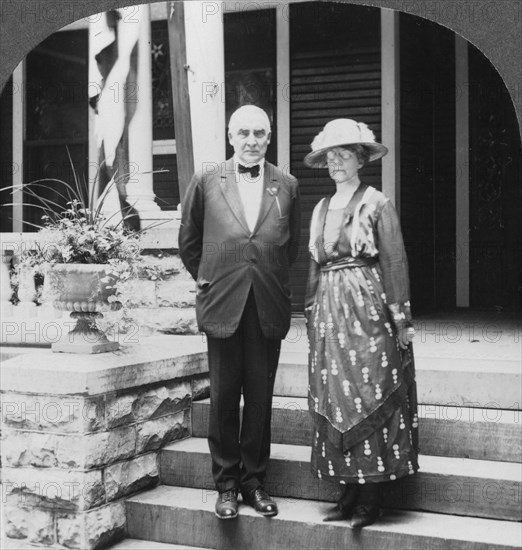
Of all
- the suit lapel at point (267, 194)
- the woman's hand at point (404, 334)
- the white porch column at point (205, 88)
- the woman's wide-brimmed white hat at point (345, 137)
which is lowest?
the woman's hand at point (404, 334)

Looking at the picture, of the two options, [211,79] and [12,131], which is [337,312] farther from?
[12,131]

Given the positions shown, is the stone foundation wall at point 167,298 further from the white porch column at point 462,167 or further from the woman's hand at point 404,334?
the white porch column at point 462,167

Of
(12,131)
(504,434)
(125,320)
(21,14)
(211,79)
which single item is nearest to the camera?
(21,14)

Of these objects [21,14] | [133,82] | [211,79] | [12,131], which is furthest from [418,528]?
[12,131]

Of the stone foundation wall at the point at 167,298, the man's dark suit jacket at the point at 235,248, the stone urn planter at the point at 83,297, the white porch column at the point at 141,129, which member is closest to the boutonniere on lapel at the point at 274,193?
the man's dark suit jacket at the point at 235,248

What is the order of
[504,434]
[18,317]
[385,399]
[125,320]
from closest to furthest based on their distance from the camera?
[385,399], [504,434], [125,320], [18,317]

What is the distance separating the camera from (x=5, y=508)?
14.2ft

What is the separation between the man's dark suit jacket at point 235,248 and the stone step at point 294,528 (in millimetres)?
844

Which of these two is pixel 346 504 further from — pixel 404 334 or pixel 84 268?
pixel 84 268

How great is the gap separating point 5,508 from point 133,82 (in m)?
3.16

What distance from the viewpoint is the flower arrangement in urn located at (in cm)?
432

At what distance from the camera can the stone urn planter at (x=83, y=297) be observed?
14.2ft

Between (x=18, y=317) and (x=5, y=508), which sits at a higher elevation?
(x=18, y=317)

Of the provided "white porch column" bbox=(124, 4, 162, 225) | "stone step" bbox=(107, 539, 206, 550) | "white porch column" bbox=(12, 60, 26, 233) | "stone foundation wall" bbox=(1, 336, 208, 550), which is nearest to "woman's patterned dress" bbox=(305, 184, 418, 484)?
"stone step" bbox=(107, 539, 206, 550)
